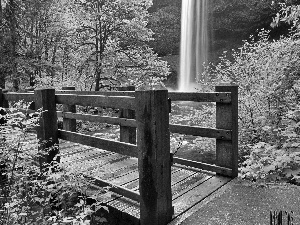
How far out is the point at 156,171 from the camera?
8.21ft

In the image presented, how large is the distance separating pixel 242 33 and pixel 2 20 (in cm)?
1974

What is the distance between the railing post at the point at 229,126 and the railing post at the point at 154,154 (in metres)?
1.30

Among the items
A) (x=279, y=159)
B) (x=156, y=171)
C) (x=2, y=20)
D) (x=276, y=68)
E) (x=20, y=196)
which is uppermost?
(x=2, y=20)

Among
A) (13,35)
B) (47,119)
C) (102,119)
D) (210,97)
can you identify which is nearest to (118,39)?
(13,35)

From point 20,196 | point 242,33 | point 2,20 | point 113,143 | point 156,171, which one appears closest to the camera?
point 156,171

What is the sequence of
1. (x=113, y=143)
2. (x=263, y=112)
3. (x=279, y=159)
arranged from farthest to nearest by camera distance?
(x=263, y=112), (x=279, y=159), (x=113, y=143)

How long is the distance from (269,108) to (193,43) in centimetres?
2010

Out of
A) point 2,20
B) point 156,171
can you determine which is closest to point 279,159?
point 156,171

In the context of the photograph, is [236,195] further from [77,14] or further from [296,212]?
[77,14]

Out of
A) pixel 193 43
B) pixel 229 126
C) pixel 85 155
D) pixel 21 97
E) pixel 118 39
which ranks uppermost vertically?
pixel 193 43

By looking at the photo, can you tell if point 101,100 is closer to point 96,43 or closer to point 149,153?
point 149,153

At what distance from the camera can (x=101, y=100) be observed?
3.04 metres

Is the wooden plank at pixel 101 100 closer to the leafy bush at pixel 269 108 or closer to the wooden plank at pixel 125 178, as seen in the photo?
the wooden plank at pixel 125 178

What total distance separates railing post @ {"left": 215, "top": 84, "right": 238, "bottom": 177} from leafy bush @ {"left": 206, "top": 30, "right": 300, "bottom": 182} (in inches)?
34.3
